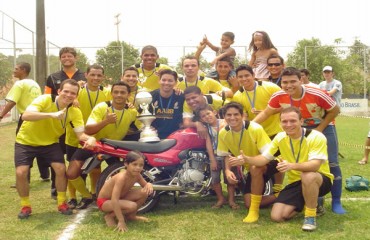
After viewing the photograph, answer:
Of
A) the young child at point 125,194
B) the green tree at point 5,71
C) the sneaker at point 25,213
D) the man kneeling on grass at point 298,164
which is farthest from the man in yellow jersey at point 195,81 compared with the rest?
the green tree at point 5,71

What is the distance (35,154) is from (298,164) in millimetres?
2877

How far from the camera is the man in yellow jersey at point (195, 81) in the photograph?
5734mm

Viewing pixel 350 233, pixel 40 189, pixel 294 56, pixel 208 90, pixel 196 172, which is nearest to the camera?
pixel 350 233

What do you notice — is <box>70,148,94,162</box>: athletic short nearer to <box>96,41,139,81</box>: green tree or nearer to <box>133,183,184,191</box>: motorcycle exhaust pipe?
<box>133,183,184,191</box>: motorcycle exhaust pipe

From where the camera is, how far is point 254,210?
15.8 ft

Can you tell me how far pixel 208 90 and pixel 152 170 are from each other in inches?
53.7

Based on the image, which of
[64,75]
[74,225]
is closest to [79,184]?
[74,225]

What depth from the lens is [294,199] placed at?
A: 186 inches

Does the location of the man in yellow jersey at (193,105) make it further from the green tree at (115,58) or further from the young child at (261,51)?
the green tree at (115,58)

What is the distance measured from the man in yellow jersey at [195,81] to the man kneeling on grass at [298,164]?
1.28 m

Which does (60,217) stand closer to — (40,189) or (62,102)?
(62,102)

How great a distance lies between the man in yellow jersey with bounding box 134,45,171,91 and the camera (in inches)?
242

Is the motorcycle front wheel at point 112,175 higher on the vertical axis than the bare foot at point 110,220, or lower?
higher

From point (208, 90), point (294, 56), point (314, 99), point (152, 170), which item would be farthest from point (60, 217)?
point (294, 56)
